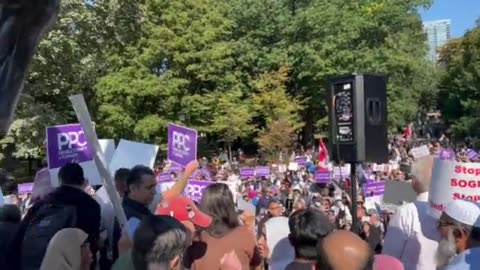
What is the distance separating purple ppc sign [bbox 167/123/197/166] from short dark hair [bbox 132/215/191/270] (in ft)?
21.5

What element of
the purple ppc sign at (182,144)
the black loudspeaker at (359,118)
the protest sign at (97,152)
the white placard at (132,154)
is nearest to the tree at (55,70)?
the purple ppc sign at (182,144)

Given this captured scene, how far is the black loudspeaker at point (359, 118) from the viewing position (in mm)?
8406

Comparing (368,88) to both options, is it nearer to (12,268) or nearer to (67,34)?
(12,268)

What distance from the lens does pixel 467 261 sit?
3.43 metres

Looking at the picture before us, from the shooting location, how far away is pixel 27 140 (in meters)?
30.3

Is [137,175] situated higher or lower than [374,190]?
higher

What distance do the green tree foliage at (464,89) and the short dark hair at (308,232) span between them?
58.2 metres

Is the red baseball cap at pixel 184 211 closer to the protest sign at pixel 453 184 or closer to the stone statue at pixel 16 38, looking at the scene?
the protest sign at pixel 453 184

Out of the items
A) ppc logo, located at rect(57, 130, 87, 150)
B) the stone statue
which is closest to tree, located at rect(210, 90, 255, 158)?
ppc logo, located at rect(57, 130, 87, 150)

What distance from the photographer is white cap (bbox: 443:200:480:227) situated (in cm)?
378

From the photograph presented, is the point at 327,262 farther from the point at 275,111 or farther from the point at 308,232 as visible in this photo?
the point at 275,111

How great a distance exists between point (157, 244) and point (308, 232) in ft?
3.65

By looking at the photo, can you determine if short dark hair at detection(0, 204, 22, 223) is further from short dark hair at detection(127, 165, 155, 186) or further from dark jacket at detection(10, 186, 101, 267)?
short dark hair at detection(127, 165, 155, 186)

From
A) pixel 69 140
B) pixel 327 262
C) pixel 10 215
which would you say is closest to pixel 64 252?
pixel 327 262
